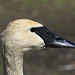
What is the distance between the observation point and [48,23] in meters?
10.2

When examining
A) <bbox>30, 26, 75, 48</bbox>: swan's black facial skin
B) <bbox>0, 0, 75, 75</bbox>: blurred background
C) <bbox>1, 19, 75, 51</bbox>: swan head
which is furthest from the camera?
<bbox>0, 0, 75, 75</bbox>: blurred background

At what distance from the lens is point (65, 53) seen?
830 centimetres

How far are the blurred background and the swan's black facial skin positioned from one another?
3.62 m

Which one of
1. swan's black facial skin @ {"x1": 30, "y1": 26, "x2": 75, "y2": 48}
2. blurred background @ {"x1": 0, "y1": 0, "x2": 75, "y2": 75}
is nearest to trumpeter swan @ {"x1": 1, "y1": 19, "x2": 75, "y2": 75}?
swan's black facial skin @ {"x1": 30, "y1": 26, "x2": 75, "y2": 48}

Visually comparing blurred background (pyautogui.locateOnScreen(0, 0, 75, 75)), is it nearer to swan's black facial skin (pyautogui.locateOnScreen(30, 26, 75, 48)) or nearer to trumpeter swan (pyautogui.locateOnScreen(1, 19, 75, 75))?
trumpeter swan (pyautogui.locateOnScreen(1, 19, 75, 75))

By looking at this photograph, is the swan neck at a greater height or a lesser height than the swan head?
lesser

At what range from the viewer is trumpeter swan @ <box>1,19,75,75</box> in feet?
12.1

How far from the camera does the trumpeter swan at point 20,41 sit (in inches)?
145

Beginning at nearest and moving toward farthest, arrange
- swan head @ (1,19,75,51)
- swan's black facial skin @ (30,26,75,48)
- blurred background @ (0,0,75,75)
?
1. swan head @ (1,19,75,51)
2. swan's black facial skin @ (30,26,75,48)
3. blurred background @ (0,0,75,75)

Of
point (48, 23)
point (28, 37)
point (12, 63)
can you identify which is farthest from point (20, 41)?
point (48, 23)

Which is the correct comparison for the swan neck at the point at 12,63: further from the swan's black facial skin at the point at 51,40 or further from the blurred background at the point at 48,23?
the blurred background at the point at 48,23

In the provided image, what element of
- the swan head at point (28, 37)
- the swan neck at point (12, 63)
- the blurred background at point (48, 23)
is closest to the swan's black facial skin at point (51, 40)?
the swan head at point (28, 37)

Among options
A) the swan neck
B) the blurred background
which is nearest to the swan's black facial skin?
the swan neck

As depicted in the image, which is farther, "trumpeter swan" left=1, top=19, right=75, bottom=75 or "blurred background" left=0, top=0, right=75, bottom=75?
"blurred background" left=0, top=0, right=75, bottom=75
